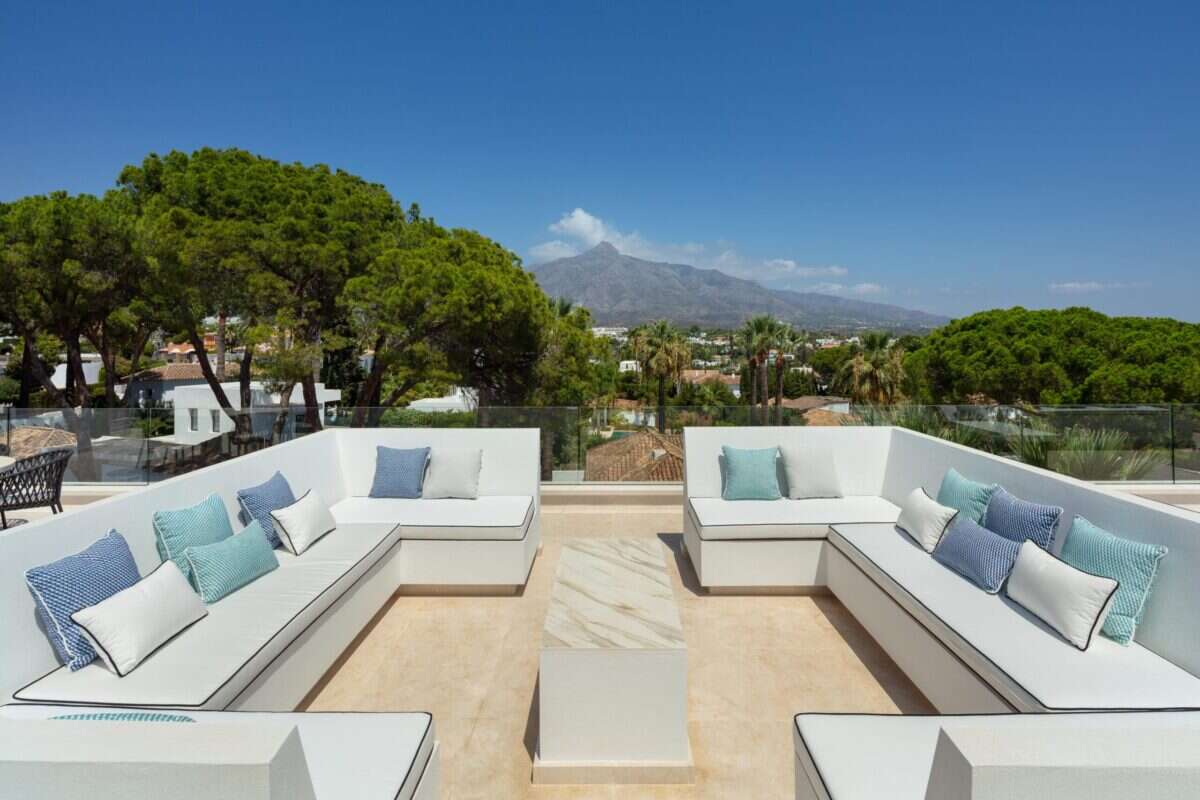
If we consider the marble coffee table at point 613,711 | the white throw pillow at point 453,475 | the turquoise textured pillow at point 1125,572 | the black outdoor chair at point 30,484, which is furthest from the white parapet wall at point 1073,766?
the black outdoor chair at point 30,484

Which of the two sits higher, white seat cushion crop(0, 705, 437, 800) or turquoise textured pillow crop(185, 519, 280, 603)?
turquoise textured pillow crop(185, 519, 280, 603)

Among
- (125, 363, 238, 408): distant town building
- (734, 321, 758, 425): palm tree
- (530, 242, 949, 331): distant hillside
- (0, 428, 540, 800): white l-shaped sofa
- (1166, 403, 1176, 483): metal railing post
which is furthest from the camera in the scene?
(530, 242, 949, 331): distant hillside

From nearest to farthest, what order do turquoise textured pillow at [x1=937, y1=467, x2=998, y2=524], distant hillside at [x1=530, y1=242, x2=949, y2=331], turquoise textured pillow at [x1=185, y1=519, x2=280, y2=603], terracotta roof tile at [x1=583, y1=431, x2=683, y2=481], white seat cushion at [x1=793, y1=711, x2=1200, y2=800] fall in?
white seat cushion at [x1=793, y1=711, x2=1200, y2=800]
turquoise textured pillow at [x1=185, y1=519, x2=280, y2=603]
turquoise textured pillow at [x1=937, y1=467, x2=998, y2=524]
terracotta roof tile at [x1=583, y1=431, x2=683, y2=481]
distant hillside at [x1=530, y1=242, x2=949, y2=331]

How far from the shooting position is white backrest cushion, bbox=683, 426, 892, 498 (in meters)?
4.53

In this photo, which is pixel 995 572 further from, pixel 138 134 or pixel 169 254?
pixel 138 134

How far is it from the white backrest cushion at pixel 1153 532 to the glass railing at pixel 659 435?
2.46 m

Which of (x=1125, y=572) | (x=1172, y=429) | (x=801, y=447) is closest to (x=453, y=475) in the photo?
(x=801, y=447)

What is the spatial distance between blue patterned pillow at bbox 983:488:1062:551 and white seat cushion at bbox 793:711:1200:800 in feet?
3.30

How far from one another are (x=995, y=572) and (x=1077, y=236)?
57.7 m

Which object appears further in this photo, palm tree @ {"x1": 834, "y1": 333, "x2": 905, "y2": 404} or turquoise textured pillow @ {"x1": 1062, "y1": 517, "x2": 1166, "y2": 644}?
palm tree @ {"x1": 834, "y1": 333, "x2": 905, "y2": 404}

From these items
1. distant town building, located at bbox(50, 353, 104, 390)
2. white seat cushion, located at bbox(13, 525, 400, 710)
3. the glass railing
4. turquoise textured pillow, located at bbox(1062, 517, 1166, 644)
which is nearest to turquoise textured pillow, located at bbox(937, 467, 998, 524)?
turquoise textured pillow, located at bbox(1062, 517, 1166, 644)

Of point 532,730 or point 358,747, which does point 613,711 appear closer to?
point 532,730

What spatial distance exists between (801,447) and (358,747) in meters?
3.51

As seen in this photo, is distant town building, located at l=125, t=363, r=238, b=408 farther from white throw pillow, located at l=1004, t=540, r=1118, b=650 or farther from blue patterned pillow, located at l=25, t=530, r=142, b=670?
white throw pillow, located at l=1004, t=540, r=1118, b=650
